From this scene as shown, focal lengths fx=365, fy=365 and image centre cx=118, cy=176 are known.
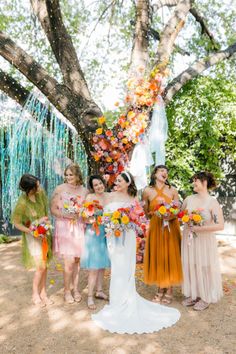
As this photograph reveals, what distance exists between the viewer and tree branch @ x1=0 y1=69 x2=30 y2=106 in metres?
7.11

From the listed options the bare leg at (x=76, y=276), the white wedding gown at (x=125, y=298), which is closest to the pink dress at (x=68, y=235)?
the bare leg at (x=76, y=276)

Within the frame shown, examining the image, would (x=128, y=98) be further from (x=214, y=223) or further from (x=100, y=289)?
(x=100, y=289)

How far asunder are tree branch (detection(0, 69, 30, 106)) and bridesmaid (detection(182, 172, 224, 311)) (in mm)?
4185

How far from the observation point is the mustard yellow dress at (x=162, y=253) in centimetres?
461

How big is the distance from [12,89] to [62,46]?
129 cm

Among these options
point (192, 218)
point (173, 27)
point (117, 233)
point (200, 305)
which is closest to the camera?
point (117, 233)

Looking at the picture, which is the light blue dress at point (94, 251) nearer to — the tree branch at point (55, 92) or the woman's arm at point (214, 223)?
the woman's arm at point (214, 223)

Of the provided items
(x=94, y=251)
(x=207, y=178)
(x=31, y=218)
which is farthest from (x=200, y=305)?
(x=31, y=218)

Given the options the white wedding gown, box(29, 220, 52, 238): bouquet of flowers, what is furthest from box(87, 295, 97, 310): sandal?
box(29, 220, 52, 238): bouquet of flowers

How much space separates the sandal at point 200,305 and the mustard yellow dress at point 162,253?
336mm

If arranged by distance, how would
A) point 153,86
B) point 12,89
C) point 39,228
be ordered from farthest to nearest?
point 12,89, point 153,86, point 39,228

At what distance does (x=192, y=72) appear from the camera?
800 centimetres

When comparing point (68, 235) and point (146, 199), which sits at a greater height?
point (146, 199)

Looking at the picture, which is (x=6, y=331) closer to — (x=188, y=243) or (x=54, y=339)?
(x=54, y=339)
